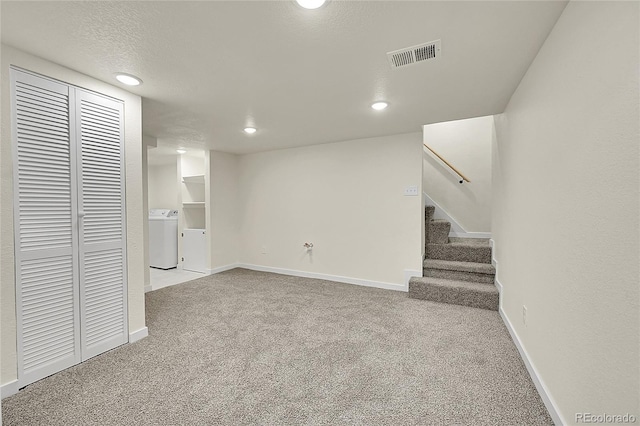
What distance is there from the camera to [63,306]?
1957 millimetres

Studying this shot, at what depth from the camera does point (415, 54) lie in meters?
1.77

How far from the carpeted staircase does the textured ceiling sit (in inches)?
69.1

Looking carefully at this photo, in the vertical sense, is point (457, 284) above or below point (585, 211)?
below

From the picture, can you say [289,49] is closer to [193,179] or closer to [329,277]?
[329,277]

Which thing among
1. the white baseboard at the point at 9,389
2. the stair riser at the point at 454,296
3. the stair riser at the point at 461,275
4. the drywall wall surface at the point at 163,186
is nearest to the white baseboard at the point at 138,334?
the white baseboard at the point at 9,389

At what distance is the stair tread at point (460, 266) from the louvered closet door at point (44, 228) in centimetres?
368

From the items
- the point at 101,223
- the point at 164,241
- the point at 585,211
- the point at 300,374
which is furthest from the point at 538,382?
the point at 164,241

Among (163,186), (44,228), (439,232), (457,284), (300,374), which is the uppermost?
(163,186)

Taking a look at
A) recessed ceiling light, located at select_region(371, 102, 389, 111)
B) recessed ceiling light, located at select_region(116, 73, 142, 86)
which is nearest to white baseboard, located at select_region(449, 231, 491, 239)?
recessed ceiling light, located at select_region(371, 102, 389, 111)

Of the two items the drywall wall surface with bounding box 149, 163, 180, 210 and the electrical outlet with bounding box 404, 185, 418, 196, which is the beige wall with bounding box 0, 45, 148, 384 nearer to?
the electrical outlet with bounding box 404, 185, 418, 196

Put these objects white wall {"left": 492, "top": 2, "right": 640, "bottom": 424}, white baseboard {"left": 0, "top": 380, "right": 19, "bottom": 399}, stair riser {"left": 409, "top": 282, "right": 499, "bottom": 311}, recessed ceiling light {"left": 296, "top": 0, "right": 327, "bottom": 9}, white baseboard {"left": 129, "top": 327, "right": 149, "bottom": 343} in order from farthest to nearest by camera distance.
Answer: stair riser {"left": 409, "top": 282, "right": 499, "bottom": 311}
white baseboard {"left": 129, "top": 327, "right": 149, "bottom": 343}
white baseboard {"left": 0, "top": 380, "right": 19, "bottom": 399}
recessed ceiling light {"left": 296, "top": 0, "right": 327, "bottom": 9}
white wall {"left": 492, "top": 2, "right": 640, "bottom": 424}

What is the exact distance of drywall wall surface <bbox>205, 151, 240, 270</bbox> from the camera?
471 cm

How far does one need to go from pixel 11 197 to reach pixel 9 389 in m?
1.19

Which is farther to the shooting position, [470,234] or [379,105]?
[470,234]
